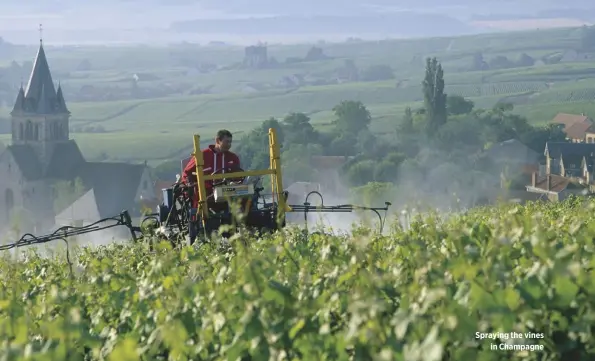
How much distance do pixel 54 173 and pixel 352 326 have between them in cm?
17657

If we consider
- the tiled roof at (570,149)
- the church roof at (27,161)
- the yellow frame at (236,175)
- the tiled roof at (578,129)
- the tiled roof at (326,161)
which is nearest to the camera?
the yellow frame at (236,175)

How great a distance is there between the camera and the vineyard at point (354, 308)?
527cm

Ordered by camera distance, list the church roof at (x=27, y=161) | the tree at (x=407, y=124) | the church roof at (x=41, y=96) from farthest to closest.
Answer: the tree at (x=407, y=124) < the church roof at (x=27, y=161) < the church roof at (x=41, y=96)

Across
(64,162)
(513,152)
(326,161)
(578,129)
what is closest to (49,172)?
(64,162)

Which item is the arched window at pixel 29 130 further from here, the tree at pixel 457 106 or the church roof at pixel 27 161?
the tree at pixel 457 106

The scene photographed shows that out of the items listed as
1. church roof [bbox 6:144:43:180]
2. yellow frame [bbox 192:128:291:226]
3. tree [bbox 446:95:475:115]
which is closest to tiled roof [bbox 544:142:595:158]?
tree [bbox 446:95:475:115]

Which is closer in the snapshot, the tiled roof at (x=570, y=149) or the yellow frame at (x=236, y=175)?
the yellow frame at (x=236, y=175)

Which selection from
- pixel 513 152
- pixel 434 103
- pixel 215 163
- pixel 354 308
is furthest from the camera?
pixel 434 103

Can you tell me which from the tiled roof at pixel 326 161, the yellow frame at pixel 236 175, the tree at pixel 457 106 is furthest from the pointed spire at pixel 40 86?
the yellow frame at pixel 236 175

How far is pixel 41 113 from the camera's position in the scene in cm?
17350

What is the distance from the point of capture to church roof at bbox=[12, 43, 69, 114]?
170750 mm

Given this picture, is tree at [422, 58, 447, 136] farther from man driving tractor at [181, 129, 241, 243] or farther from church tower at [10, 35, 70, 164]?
man driving tractor at [181, 129, 241, 243]

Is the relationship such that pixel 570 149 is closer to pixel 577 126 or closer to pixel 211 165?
pixel 577 126

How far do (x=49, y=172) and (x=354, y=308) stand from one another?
176m
